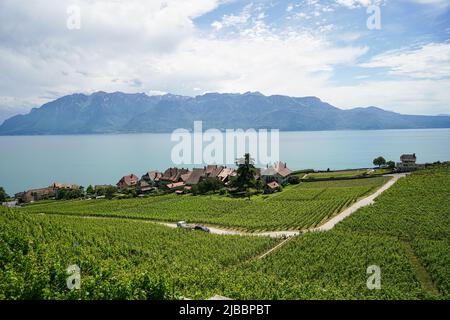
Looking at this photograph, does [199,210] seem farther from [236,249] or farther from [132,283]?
[132,283]

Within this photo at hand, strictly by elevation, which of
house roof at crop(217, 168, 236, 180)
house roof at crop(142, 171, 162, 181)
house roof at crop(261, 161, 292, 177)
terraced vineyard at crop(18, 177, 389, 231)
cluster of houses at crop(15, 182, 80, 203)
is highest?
house roof at crop(261, 161, 292, 177)

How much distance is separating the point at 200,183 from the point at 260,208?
909 inches

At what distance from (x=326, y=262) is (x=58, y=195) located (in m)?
74.3

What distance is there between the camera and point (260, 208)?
4728 cm

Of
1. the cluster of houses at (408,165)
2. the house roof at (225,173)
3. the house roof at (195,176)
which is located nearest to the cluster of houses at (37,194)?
the house roof at (195,176)

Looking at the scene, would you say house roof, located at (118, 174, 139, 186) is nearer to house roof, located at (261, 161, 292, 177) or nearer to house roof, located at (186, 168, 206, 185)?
house roof, located at (186, 168, 206, 185)

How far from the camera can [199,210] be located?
4847 cm

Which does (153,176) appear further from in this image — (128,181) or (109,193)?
(109,193)

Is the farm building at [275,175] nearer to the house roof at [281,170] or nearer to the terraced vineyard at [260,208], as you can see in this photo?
the house roof at [281,170]

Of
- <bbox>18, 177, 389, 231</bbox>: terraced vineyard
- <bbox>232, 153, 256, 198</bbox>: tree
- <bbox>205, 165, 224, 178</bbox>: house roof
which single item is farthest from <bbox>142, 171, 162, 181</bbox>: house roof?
<bbox>232, 153, 256, 198</bbox>: tree

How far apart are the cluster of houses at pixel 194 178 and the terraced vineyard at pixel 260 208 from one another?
842 centimetres

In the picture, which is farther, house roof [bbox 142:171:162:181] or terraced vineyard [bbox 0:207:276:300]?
house roof [bbox 142:171:162:181]

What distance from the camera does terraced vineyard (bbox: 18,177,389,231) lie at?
38.9 m
